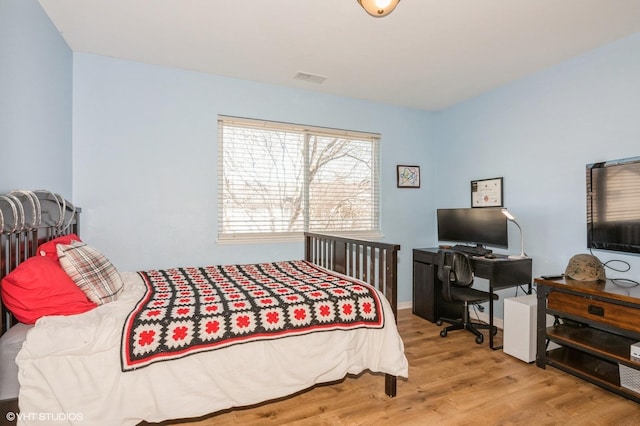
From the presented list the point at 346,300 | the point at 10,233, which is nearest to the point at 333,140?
the point at 346,300

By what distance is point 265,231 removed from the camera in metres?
3.46

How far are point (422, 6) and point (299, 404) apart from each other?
100 inches

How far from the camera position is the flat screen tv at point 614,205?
2273 millimetres

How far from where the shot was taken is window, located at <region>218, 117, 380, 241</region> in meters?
3.32

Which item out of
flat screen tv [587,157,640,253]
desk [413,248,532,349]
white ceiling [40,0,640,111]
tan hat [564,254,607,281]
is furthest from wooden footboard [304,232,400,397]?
flat screen tv [587,157,640,253]

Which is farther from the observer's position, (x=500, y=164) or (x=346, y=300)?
(x=500, y=164)

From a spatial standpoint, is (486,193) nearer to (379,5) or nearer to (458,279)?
(458,279)

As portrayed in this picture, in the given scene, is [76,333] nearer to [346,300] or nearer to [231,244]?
[346,300]

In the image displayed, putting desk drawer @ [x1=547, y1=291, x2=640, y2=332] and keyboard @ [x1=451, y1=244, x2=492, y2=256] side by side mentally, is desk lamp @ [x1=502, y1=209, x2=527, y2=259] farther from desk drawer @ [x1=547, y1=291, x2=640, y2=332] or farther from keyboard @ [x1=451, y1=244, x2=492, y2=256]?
desk drawer @ [x1=547, y1=291, x2=640, y2=332]

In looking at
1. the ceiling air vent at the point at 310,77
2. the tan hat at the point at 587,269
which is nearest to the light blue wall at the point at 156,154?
the ceiling air vent at the point at 310,77

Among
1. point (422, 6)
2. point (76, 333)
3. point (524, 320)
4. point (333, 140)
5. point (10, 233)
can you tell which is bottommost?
point (524, 320)

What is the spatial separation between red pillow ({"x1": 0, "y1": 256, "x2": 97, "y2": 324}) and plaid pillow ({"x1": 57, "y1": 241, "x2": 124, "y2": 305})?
0.04 meters

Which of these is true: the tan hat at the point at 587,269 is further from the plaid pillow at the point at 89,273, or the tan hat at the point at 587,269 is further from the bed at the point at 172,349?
the plaid pillow at the point at 89,273

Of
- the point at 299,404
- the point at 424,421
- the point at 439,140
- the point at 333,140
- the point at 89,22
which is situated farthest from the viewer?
the point at 439,140
